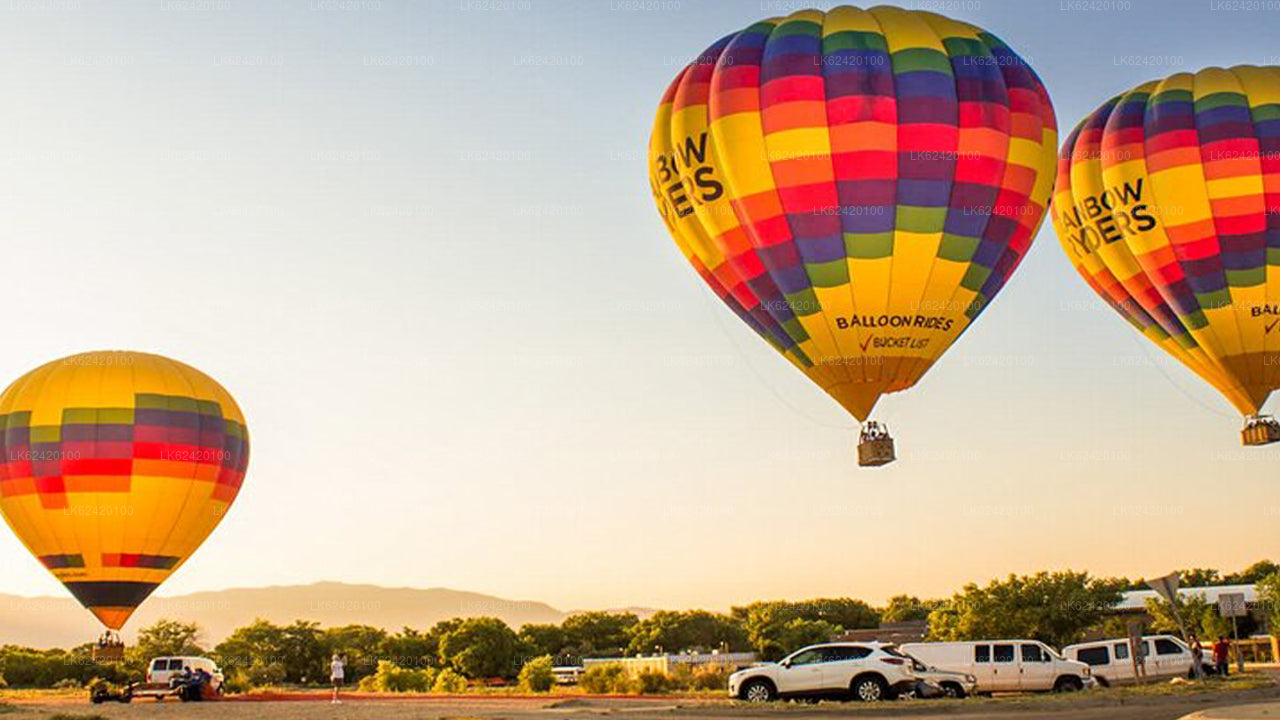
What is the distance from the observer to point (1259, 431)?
122ft

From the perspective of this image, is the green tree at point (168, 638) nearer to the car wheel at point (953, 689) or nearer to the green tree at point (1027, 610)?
the green tree at point (1027, 610)

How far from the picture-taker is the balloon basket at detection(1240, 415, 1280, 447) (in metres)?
37.0

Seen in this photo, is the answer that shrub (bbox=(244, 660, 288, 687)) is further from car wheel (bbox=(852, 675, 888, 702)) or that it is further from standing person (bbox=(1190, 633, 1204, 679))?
standing person (bbox=(1190, 633, 1204, 679))

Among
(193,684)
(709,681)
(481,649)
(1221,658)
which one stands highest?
Answer: (481,649)

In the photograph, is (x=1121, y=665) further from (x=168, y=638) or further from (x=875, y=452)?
(x=168, y=638)

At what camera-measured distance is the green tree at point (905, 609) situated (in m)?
129

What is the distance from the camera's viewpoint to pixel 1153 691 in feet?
97.7

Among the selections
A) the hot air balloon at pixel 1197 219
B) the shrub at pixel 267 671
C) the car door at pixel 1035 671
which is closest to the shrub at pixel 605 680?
the car door at pixel 1035 671

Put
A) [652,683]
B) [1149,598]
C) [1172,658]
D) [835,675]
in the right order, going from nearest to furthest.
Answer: [835,675] → [1172,658] → [652,683] → [1149,598]

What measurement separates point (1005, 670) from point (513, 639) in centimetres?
5711

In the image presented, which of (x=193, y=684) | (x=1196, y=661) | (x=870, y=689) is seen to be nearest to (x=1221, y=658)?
(x=1196, y=661)

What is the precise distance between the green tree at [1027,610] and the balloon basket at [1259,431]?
128 feet

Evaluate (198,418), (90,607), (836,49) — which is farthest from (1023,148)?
(90,607)

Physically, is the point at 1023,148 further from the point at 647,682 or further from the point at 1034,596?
the point at 1034,596
